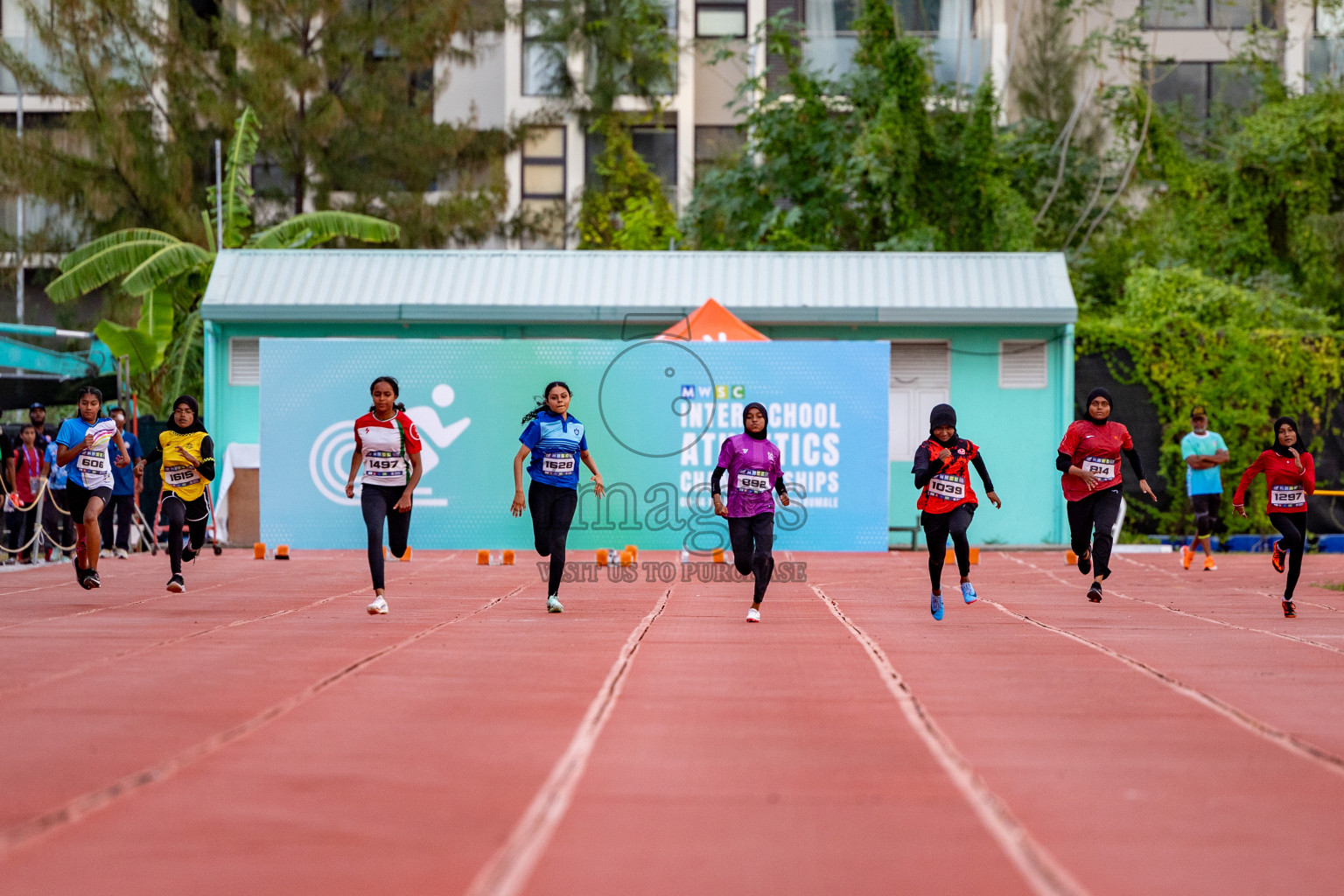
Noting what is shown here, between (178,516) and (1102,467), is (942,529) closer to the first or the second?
(1102,467)

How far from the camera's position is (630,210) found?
34.3 m

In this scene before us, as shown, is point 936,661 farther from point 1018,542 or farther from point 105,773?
point 1018,542

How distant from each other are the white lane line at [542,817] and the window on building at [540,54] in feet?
100

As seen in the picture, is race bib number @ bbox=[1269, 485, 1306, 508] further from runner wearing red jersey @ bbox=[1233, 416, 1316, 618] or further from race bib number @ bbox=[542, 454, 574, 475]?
race bib number @ bbox=[542, 454, 574, 475]

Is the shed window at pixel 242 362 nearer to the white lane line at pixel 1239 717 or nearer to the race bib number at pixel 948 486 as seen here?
the race bib number at pixel 948 486

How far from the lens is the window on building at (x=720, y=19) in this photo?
3641cm

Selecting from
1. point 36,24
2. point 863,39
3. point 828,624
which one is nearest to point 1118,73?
point 863,39

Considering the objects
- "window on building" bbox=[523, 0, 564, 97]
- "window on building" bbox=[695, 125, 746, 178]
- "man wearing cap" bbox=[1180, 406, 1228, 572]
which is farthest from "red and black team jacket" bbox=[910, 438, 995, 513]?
"window on building" bbox=[523, 0, 564, 97]

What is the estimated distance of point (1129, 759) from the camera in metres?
6.05

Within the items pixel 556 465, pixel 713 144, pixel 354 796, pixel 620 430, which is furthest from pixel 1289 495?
pixel 713 144

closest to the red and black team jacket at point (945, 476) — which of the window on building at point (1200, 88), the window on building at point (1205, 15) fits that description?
the window on building at point (1205, 15)

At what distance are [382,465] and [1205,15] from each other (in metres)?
31.4

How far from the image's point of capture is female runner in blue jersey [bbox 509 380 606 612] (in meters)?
11.4

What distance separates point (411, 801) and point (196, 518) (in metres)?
9.10
